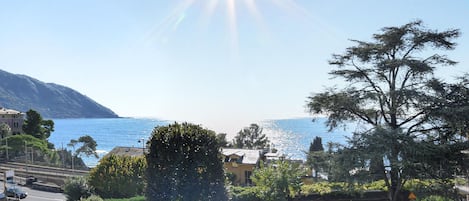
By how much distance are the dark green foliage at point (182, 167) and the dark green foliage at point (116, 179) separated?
29.7 feet

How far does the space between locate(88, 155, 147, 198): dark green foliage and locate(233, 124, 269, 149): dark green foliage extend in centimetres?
5148

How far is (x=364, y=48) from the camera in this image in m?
20.4

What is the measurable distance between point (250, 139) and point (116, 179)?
54.1 meters

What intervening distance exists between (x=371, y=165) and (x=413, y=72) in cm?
537

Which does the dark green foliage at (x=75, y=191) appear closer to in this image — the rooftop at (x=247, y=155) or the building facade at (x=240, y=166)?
the building facade at (x=240, y=166)

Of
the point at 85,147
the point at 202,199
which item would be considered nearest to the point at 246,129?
the point at 85,147

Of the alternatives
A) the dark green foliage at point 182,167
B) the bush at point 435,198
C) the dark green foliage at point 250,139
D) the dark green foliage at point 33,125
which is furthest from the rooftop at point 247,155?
the dark green foliage at point 33,125

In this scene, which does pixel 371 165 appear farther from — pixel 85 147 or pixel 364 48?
pixel 85 147

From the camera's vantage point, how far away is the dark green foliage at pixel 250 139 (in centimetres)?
7669

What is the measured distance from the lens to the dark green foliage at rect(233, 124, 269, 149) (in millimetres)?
76688

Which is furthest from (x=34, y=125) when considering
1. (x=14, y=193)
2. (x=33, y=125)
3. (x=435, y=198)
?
(x=435, y=198)

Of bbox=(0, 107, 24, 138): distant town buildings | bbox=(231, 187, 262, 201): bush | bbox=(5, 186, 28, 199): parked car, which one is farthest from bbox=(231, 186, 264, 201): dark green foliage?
bbox=(0, 107, 24, 138): distant town buildings

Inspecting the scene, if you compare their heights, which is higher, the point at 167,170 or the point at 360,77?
the point at 360,77

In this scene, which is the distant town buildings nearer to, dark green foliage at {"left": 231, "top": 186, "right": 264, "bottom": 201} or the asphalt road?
the asphalt road
